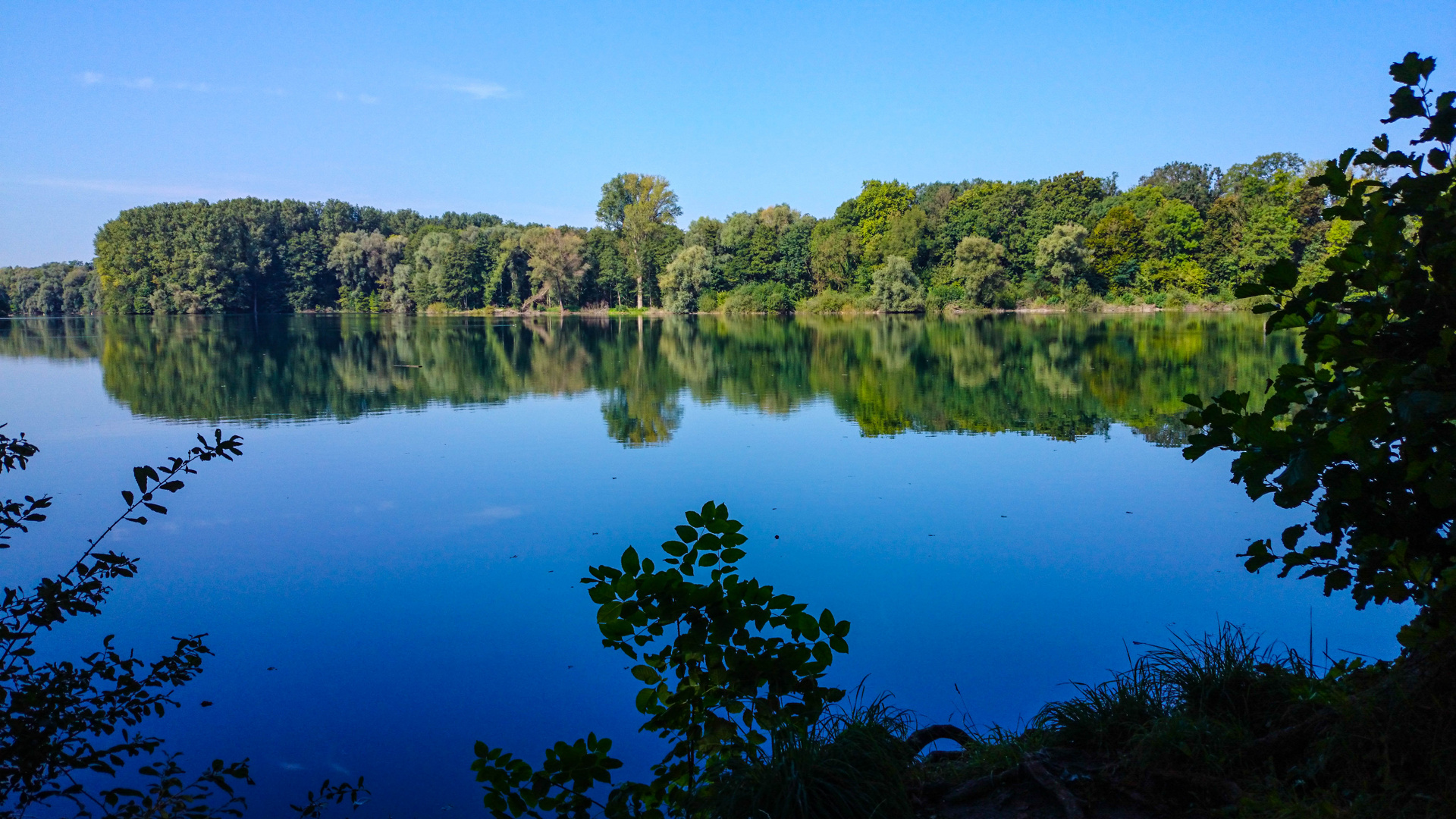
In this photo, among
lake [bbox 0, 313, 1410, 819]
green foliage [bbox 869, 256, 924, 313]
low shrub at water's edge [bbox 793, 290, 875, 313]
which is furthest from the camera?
low shrub at water's edge [bbox 793, 290, 875, 313]

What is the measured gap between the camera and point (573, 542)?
802 cm

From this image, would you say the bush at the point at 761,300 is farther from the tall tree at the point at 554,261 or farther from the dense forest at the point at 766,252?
the tall tree at the point at 554,261

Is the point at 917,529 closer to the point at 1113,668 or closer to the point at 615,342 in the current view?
the point at 1113,668

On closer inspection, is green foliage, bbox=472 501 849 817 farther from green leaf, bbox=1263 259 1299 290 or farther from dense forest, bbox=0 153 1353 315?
dense forest, bbox=0 153 1353 315

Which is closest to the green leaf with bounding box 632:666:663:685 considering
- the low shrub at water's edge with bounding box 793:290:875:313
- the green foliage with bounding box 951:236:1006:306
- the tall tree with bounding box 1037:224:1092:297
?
the green foliage with bounding box 951:236:1006:306

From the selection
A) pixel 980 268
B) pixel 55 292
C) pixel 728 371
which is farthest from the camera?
pixel 55 292

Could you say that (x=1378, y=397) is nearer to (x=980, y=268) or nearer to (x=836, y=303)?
(x=980, y=268)

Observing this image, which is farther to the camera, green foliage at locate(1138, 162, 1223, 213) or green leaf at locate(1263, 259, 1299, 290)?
green foliage at locate(1138, 162, 1223, 213)

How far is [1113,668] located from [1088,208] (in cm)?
6560

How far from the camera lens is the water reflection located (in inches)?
626

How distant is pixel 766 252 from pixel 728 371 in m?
47.8

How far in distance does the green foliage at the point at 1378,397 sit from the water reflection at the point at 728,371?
10.8 m

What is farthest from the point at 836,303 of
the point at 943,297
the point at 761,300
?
the point at 943,297

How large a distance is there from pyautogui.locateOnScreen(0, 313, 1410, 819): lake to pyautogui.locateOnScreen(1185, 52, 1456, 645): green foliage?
2523 millimetres
